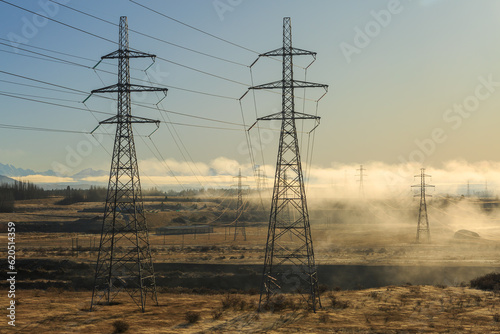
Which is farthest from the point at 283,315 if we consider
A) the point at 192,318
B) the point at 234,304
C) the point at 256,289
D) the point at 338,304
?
the point at 256,289

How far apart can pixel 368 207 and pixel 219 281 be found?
486 ft

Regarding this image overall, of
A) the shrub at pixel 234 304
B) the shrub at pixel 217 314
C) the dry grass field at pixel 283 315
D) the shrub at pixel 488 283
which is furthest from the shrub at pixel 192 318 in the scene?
the shrub at pixel 488 283

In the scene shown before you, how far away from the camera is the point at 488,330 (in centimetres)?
2998

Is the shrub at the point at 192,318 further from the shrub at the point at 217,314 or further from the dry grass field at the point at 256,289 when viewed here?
the shrub at the point at 217,314

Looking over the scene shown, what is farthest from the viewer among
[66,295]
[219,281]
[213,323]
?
[219,281]

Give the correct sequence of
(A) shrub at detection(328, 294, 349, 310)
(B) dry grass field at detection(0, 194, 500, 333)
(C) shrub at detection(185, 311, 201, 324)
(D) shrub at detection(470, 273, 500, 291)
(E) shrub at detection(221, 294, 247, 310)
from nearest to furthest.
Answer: (B) dry grass field at detection(0, 194, 500, 333) < (C) shrub at detection(185, 311, 201, 324) < (A) shrub at detection(328, 294, 349, 310) < (E) shrub at detection(221, 294, 247, 310) < (D) shrub at detection(470, 273, 500, 291)

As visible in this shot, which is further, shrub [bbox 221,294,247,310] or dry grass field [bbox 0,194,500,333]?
shrub [bbox 221,294,247,310]

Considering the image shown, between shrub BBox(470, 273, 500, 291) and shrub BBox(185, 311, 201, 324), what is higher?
shrub BBox(185, 311, 201, 324)

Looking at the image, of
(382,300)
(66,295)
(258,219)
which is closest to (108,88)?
(66,295)

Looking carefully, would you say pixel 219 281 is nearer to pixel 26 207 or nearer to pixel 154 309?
pixel 154 309

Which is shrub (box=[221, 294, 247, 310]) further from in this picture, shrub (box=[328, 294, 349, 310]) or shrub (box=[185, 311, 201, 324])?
shrub (box=[328, 294, 349, 310])

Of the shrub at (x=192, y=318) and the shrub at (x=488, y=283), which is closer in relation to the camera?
the shrub at (x=192, y=318)

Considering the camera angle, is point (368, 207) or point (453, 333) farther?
point (368, 207)

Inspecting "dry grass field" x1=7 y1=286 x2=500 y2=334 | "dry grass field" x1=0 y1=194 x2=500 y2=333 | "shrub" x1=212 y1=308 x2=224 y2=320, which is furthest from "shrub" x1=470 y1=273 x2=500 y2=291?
"shrub" x1=212 y1=308 x2=224 y2=320
